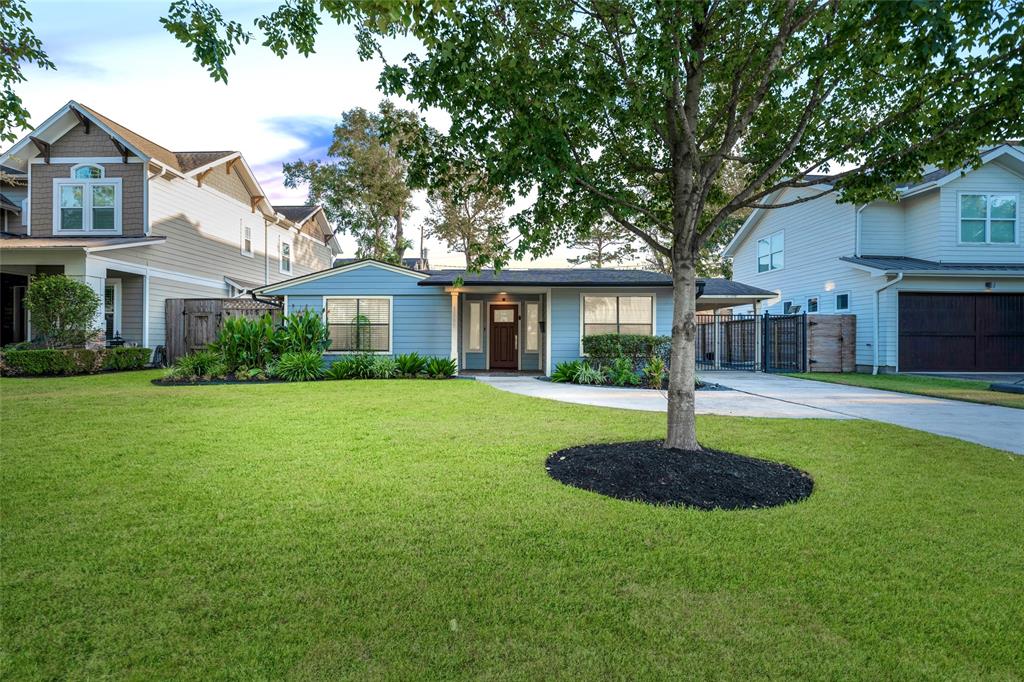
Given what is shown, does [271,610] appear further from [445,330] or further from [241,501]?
[445,330]

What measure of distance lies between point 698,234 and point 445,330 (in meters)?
10.4

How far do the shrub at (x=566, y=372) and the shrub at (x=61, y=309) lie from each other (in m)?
11.1

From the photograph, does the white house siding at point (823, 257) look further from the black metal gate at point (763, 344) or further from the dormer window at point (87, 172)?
the dormer window at point (87, 172)

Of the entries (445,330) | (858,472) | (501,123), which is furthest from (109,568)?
(445,330)

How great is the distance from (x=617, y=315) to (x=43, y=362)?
13766 mm

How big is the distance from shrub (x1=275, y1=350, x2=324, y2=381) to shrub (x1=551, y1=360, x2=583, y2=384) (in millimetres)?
5723

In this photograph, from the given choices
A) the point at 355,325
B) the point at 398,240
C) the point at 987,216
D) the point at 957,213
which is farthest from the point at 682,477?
the point at 398,240

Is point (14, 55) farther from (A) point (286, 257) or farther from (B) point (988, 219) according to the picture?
(B) point (988, 219)

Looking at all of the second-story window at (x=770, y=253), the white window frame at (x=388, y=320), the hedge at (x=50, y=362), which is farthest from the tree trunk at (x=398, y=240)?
the second-story window at (x=770, y=253)

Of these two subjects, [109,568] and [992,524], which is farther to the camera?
[992,524]

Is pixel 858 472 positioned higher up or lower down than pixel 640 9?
lower down

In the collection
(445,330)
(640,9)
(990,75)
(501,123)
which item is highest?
(640,9)

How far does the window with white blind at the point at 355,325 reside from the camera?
14.6 metres

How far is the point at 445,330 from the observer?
14.8 meters
